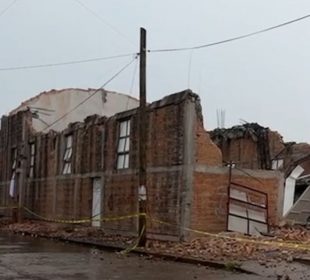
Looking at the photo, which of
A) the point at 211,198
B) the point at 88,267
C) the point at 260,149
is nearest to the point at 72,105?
the point at 260,149

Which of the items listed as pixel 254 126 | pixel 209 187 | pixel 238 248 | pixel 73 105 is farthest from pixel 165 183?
pixel 73 105

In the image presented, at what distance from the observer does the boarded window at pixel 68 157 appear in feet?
104

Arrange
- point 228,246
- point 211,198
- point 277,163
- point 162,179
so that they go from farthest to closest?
point 277,163, point 162,179, point 211,198, point 228,246

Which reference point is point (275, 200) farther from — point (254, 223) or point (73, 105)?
point (73, 105)

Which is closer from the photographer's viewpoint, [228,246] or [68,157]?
[228,246]

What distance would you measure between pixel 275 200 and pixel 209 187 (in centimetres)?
311

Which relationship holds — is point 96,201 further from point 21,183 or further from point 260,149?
point 260,149

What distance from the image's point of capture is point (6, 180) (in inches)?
1654

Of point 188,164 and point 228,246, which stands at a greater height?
point 188,164

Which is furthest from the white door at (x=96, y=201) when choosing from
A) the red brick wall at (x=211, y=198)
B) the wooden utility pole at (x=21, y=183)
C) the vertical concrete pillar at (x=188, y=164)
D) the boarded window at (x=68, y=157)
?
the wooden utility pole at (x=21, y=183)

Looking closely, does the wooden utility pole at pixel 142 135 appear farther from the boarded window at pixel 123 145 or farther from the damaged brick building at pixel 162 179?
the boarded window at pixel 123 145

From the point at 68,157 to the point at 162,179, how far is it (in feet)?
34.8

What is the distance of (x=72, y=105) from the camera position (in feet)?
135

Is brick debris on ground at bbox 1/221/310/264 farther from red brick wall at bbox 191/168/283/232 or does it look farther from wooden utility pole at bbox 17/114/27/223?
wooden utility pole at bbox 17/114/27/223
